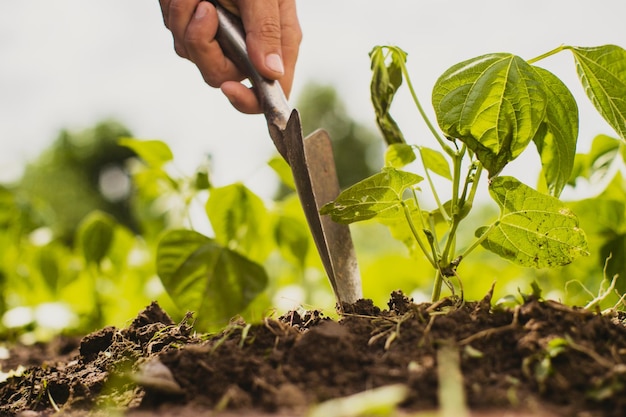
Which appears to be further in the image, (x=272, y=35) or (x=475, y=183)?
(x=272, y=35)

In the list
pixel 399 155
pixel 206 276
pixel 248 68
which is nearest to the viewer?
pixel 399 155

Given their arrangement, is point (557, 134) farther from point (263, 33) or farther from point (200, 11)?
point (200, 11)

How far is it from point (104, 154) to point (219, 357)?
2748cm

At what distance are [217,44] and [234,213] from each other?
0.52 meters

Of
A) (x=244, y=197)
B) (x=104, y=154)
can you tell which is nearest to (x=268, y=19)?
(x=244, y=197)

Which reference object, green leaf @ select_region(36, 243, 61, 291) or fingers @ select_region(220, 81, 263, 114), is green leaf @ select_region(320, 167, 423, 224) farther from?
green leaf @ select_region(36, 243, 61, 291)

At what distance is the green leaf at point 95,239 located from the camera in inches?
90.3

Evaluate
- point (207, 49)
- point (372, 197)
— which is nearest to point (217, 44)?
point (207, 49)

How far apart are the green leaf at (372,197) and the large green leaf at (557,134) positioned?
26 cm

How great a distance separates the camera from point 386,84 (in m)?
1.21

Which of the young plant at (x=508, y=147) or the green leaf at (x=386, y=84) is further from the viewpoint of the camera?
the green leaf at (x=386, y=84)

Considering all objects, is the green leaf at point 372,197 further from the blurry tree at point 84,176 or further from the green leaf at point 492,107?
the blurry tree at point 84,176

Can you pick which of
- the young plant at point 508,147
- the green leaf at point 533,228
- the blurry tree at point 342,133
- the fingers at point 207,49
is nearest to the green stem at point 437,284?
the young plant at point 508,147

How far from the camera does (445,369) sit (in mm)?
687
